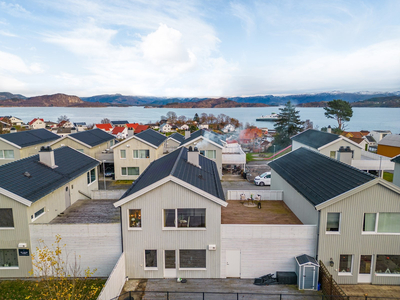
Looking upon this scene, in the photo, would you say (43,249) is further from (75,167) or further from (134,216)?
(75,167)

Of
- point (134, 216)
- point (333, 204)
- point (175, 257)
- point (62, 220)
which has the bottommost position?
point (175, 257)

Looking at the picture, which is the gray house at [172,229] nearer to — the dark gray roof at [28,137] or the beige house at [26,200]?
the beige house at [26,200]

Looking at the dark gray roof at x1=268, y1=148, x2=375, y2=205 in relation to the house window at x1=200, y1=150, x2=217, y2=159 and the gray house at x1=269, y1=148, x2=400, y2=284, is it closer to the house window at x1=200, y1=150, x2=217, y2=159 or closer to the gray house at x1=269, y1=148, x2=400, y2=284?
the gray house at x1=269, y1=148, x2=400, y2=284

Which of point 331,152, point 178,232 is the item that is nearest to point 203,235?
point 178,232

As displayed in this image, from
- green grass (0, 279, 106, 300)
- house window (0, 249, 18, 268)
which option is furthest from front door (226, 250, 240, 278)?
house window (0, 249, 18, 268)

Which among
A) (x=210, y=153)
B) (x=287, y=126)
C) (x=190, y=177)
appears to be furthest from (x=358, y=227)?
(x=287, y=126)

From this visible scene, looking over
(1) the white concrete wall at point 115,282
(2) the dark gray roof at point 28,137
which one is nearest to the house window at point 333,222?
(1) the white concrete wall at point 115,282

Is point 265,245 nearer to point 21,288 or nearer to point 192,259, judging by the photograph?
point 192,259
